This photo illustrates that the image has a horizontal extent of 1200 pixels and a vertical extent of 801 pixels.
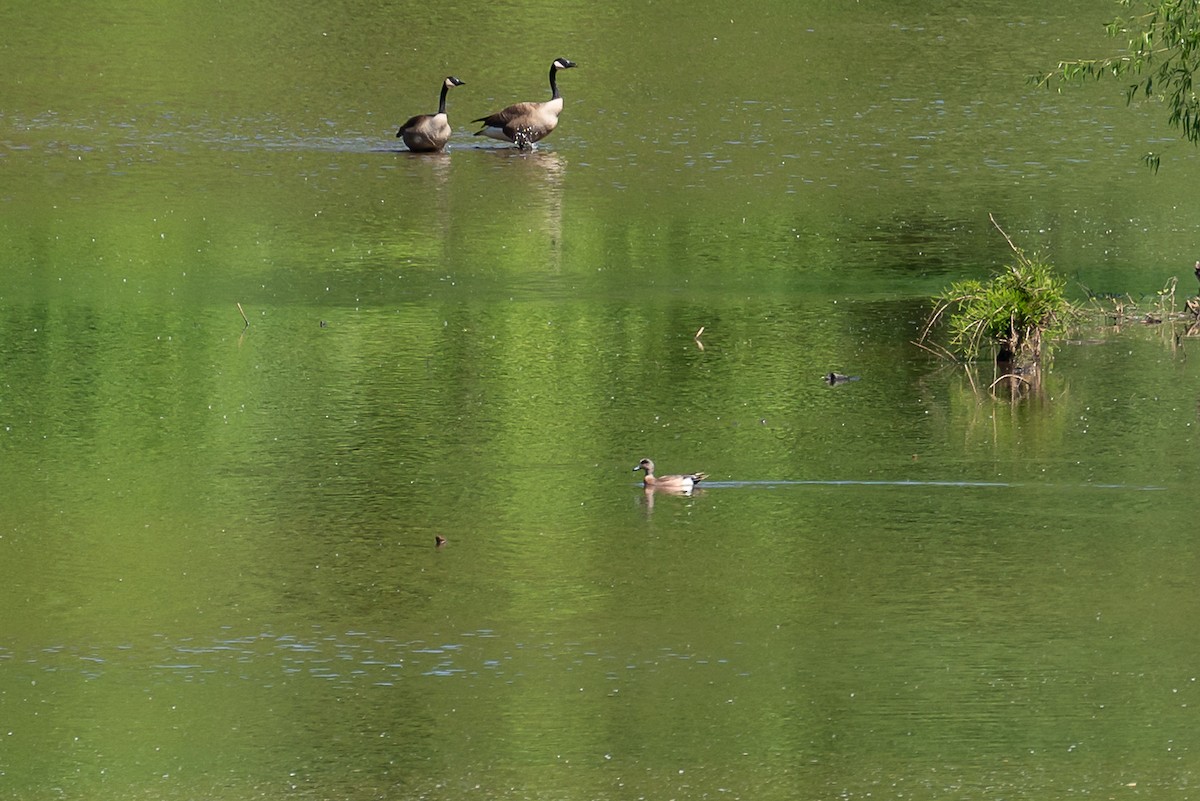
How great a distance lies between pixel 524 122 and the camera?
27.0 meters

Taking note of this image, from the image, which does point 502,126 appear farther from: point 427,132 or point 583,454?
point 583,454

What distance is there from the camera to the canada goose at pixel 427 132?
26.6m

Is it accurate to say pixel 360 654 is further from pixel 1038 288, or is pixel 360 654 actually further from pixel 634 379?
pixel 1038 288

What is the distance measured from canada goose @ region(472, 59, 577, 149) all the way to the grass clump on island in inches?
410

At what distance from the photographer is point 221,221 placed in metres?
22.6

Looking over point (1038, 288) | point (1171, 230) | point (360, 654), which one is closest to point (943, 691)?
point (360, 654)

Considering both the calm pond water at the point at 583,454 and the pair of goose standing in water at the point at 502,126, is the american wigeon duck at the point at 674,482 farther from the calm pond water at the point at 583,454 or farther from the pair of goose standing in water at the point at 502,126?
the pair of goose standing in water at the point at 502,126

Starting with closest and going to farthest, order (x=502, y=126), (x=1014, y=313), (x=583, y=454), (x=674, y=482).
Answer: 1. (x=674, y=482)
2. (x=583, y=454)
3. (x=1014, y=313)
4. (x=502, y=126)

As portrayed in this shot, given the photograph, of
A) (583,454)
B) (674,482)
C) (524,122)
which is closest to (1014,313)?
(583,454)

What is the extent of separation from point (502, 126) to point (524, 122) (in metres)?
0.43

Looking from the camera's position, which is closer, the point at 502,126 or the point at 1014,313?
the point at 1014,313

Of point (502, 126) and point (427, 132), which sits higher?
point (502, 126)

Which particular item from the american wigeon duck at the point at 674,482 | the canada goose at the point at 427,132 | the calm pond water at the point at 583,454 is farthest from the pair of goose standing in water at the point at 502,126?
the american wigeon duck at the point at 674,482

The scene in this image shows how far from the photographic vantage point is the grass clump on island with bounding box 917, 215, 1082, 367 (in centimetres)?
1686
